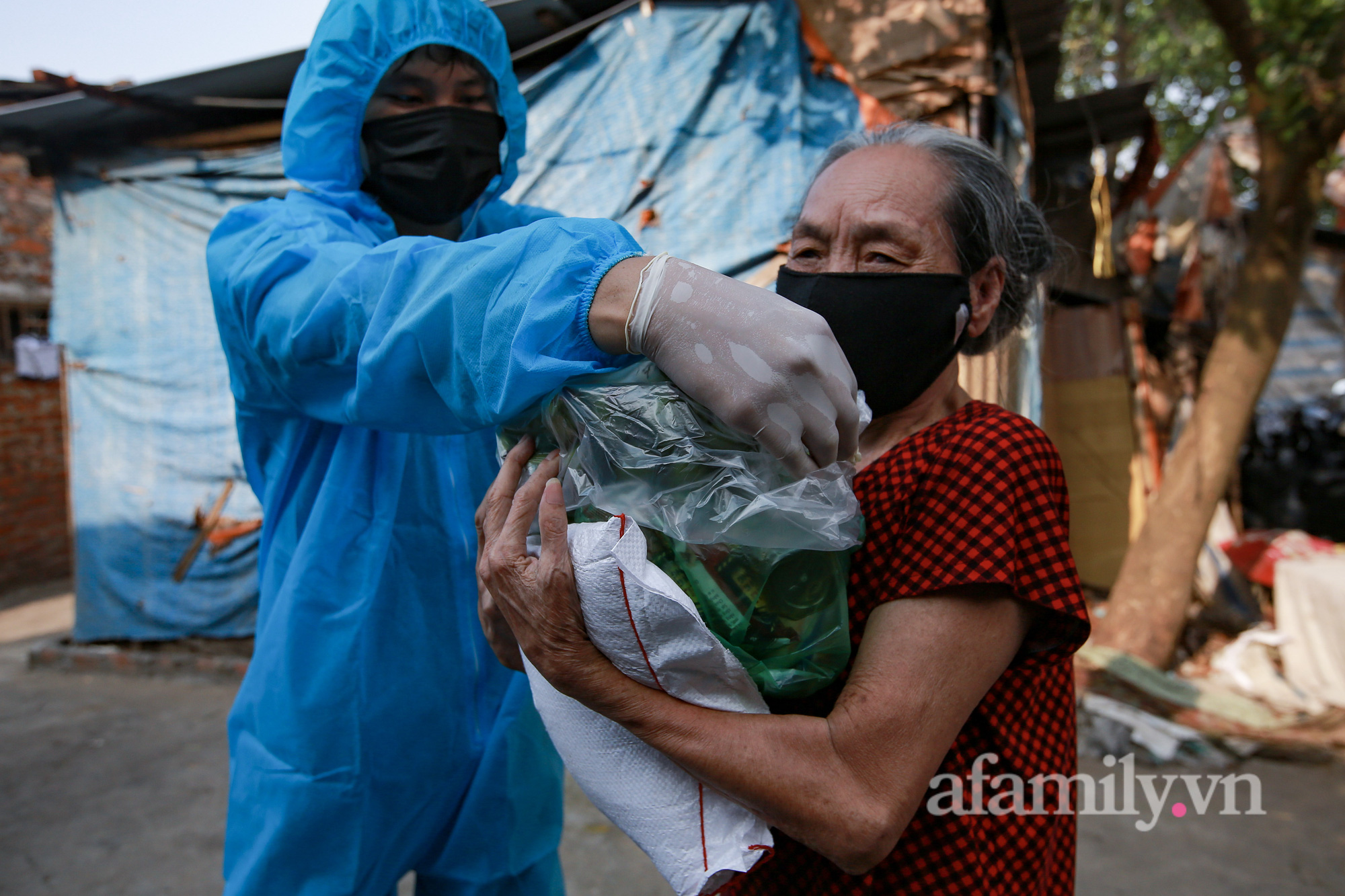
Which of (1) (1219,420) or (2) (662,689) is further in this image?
(1) (1219,420)

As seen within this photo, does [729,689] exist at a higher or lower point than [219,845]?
higher

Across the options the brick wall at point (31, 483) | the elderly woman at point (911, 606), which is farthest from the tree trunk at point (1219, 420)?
the brick wall at point (31, 483)

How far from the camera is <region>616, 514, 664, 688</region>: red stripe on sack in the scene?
82cm

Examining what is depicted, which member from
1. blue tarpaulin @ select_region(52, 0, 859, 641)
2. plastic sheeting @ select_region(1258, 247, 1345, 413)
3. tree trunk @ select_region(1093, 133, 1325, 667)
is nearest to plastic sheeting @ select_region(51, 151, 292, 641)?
blue tarpaulin @ select_region(52, 0, 859, 641)

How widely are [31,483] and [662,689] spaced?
9815 mm

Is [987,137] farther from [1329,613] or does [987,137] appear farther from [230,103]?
[230,103]

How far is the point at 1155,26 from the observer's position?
32.2ft

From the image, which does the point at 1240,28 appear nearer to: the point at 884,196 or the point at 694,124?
the point at 694,124

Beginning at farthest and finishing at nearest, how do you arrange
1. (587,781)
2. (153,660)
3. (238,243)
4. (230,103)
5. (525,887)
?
(153,660) < (230,103) < (525,887) < (238,243) < (587,781)

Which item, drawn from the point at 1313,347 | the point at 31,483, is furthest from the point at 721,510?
the point at 1313,347

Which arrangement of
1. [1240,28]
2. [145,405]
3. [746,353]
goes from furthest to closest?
1. [145,405]
2. [1240,28]
3. [746,353]

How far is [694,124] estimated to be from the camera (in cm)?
403

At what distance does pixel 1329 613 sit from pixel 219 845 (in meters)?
6.09

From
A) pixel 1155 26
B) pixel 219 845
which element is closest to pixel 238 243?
pixel 219 845
